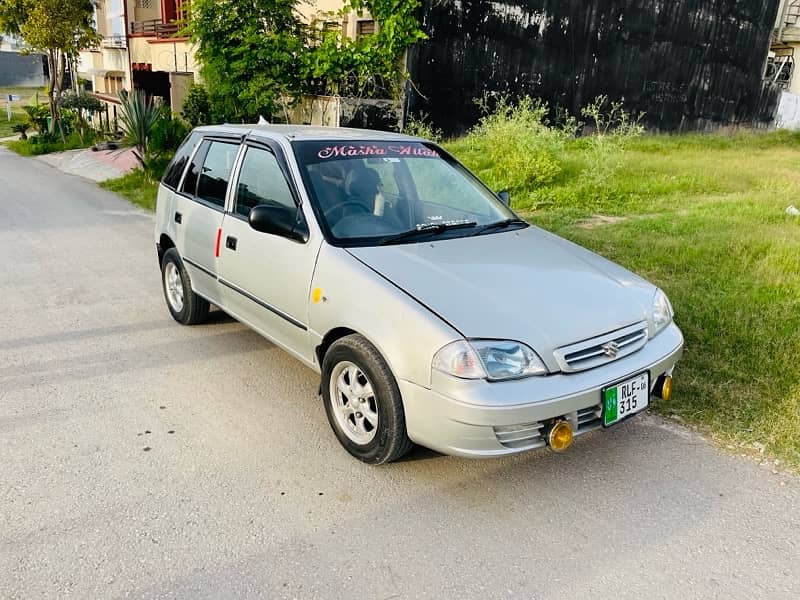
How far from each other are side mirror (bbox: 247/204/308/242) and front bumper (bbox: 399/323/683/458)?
1194mm

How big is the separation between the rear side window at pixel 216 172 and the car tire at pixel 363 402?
171cm

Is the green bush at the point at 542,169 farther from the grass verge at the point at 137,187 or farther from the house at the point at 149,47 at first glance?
the grass verge at the point at 137,187

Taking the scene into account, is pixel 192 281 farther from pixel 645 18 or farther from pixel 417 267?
pixel 645 18

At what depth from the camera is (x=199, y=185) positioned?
484cm

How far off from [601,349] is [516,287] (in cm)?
50

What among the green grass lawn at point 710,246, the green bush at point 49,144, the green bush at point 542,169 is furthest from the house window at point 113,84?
the green bush at point 542,169

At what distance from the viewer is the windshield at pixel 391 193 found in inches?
147

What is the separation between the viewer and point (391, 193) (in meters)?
4.06

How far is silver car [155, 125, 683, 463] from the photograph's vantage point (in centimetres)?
288

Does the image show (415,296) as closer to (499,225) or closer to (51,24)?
(499,225)

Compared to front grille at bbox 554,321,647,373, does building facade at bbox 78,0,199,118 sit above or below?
above

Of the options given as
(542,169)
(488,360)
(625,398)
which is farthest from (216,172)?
(542,169)

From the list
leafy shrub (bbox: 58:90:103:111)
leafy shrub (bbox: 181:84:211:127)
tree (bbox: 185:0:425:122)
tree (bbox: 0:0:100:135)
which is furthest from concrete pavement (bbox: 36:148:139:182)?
leafy shrub (bbox: 58:90:103:111)

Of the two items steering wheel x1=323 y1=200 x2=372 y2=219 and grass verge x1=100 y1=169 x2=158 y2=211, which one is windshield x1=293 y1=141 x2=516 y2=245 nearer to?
steering wheel x1=323 y1=200 x2=372 y2=219
